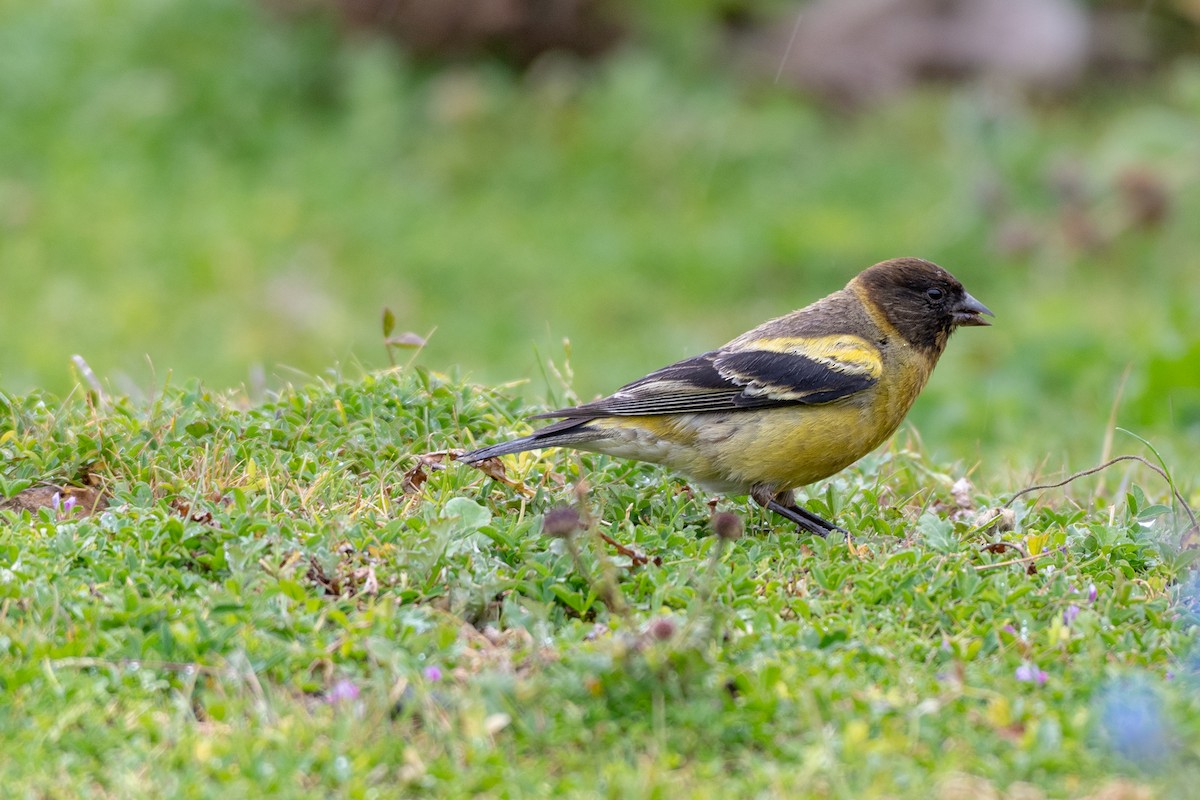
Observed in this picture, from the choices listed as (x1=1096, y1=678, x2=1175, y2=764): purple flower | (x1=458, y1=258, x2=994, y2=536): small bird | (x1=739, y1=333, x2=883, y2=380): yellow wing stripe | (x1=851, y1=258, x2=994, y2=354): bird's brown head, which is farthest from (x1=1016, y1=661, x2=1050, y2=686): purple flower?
(x1=851, y1=258, x2=994, y2=354): bird's brown head

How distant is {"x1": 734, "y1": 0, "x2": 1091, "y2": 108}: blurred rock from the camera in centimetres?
1406

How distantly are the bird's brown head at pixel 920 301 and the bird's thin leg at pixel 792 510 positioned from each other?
1008mm

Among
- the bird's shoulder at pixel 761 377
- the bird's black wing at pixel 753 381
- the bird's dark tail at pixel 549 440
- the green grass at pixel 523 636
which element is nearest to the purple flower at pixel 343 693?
the green grass at pixel 523 636

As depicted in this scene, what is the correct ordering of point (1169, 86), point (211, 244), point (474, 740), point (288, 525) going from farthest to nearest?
1. point (1169, 86)
2. point (211, 244)
3. point (288, 525)
4. point (474, 740)

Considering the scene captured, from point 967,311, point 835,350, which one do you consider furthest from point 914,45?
point 835,350

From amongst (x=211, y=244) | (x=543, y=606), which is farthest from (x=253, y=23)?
(x=543, y=606)

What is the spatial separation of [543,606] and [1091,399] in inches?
219

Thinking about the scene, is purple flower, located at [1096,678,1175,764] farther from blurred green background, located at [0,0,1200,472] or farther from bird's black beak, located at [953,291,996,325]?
blurred green background, located at [0,0,1200,472]

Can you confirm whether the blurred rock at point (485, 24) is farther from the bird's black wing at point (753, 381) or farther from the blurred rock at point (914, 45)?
the bird's black wing at point (753, 381)

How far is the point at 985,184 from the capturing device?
11.7 m

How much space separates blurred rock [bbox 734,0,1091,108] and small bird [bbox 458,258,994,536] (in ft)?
26.7

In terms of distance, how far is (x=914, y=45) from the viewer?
14.7 m

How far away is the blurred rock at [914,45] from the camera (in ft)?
46.1

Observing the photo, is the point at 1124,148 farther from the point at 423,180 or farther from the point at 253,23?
the point at 253,23
